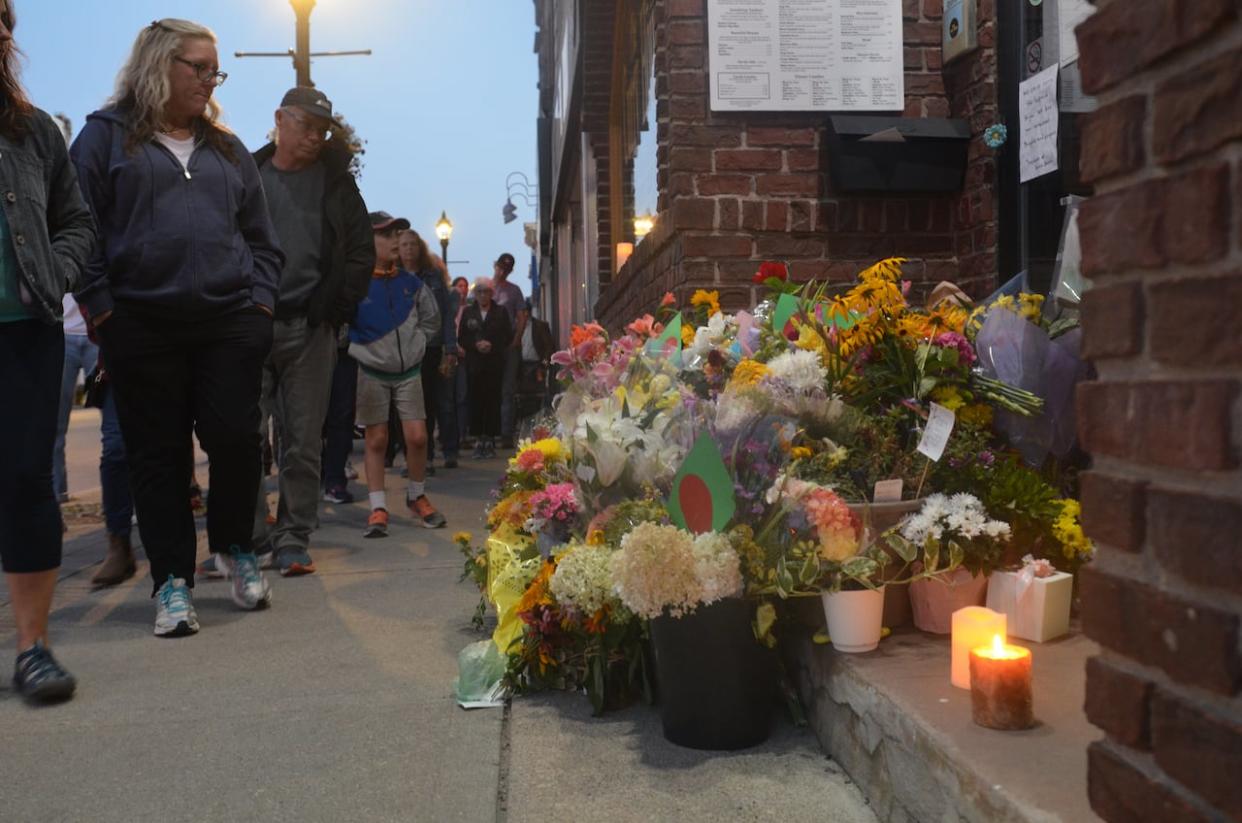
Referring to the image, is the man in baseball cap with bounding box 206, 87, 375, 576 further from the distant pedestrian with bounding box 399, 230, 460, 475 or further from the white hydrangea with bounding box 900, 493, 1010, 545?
the white hydrangea with bounding box 900, 493, 1010, 545

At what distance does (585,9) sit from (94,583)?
6487mm

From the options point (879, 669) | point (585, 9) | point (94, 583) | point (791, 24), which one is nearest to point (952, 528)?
point (879, 669)

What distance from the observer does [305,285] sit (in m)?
4.80

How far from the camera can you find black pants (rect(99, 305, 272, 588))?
3719 millimetres

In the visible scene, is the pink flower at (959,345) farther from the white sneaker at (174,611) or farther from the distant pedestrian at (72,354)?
the distant pedestrian at (72,354)

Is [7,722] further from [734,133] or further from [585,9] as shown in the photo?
[585,9]

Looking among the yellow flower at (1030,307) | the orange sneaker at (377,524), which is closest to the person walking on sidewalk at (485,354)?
the orange sneaker at (377,524)

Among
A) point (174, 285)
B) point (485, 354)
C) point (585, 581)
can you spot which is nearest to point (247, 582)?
point (174, 285)

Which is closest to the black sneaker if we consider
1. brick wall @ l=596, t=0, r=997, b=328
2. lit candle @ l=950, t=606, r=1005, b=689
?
lit candle @ l=950, t=606, r=1005, b=689

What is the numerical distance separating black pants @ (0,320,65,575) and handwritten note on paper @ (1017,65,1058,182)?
3146mm

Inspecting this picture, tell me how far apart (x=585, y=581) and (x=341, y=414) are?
4.62m

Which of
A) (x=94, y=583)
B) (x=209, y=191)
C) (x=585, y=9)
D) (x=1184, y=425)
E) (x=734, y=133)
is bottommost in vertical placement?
(x=94, y=583)

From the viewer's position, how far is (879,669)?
2281 millimetres

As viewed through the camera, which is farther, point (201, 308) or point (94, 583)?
point (94, 583)
